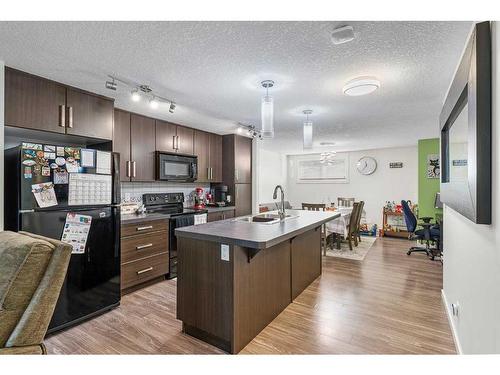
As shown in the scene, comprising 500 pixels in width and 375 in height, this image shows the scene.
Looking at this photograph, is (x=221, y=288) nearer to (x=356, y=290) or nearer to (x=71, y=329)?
(x=71, y=329)

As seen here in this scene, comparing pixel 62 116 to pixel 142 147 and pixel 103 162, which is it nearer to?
pixel 103 162

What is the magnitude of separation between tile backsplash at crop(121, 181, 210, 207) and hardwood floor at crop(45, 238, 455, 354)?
50.2 inches

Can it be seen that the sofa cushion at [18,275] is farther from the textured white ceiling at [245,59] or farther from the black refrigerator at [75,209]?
the textured white ceiling at [245,59]

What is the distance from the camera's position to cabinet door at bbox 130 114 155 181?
340cm

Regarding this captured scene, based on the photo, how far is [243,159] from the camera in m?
4.98

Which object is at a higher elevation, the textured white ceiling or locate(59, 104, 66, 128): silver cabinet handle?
the textured white ceiling

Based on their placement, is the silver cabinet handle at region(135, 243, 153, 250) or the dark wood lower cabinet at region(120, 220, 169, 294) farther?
the silver cabinet handle at region(135, 243, 153, 250)

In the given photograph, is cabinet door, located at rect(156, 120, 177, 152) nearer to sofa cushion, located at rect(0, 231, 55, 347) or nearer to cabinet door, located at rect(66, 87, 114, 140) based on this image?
Answer: cabinet door, located at rect(66, 87, 114, 140)

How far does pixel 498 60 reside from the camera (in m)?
1.03

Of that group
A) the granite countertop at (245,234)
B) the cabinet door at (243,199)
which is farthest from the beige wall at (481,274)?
the cabinet door at (243,199)

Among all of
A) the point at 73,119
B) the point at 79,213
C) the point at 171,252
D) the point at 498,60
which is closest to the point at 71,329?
the point at 79,213

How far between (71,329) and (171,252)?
1.34m

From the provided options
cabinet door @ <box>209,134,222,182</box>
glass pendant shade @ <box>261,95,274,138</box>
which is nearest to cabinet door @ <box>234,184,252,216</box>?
cabinet door @ <box>209,134,222,182</box>

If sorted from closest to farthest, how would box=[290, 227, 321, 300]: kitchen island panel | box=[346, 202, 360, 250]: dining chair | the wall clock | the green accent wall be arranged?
1. box=[290, 227, 321, 300]: kitchen island panel
2. box=[346, 202, 360, 250]: dining chair
3. the green accent wall
4. the wall clock
